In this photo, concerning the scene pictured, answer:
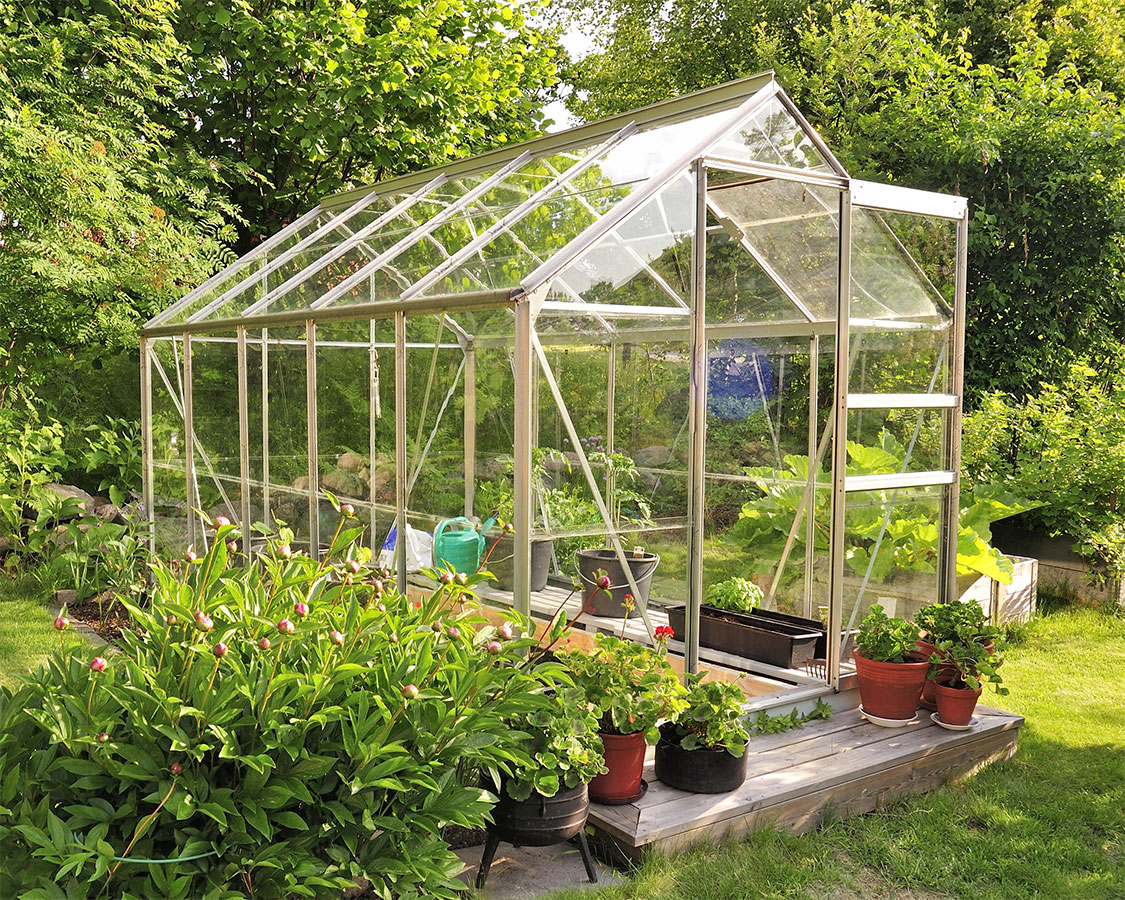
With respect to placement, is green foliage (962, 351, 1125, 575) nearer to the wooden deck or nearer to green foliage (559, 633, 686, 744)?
the wooden deck

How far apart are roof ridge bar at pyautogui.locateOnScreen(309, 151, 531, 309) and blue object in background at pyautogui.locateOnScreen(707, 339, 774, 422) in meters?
1.67

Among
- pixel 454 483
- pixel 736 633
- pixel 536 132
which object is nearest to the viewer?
pixel 454 483

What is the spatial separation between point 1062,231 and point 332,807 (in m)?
8.50

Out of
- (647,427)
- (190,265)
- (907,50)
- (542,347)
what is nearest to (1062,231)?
(907,50)

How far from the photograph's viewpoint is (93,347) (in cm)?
845

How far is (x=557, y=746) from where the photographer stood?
3152 mm

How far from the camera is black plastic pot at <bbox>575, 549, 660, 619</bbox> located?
4820 millimetres

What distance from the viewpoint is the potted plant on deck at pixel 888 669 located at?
4340mm

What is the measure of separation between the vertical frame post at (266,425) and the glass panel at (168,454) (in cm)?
116

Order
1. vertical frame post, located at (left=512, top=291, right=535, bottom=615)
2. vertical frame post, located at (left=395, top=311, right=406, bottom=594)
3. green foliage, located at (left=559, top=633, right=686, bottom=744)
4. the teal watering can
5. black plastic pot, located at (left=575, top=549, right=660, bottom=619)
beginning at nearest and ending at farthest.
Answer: green foliage, located at (left=559, top=633, right=686, bottom=744) < vertical frame post, located at (left=512, top=291, right=535, bottom=615) < the teal watering can < vertical frame post, located at (left=395, top=311, right=406, bottom=594) < black plastic pot, located at (left=575, top=549, right=660, bottom=619)

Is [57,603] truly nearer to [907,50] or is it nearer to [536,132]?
[536,132]

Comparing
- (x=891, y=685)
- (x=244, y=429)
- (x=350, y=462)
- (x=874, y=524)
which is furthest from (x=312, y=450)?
(x=891, y=685)

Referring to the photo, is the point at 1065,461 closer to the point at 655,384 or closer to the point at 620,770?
the point at 655,384

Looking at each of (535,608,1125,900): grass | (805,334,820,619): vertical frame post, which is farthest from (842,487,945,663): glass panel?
(535,608,1125,900): grass
